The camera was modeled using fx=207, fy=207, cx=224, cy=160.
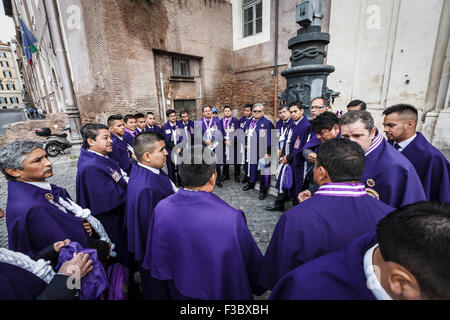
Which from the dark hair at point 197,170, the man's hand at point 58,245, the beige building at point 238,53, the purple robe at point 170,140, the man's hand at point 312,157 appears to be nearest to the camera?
the dark hair at point 197,170

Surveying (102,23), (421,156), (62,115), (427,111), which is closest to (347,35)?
(427,111)

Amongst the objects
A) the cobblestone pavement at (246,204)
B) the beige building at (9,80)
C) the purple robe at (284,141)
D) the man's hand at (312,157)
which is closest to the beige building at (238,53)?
the cobblestone pavement at (246,204)

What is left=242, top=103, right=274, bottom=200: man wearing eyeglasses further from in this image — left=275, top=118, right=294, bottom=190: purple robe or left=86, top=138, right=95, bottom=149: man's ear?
left=86, top=138, right=95, bottom=149: man's ear

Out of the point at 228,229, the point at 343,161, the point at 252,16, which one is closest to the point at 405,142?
the point at 343,161

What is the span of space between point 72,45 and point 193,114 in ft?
20.6

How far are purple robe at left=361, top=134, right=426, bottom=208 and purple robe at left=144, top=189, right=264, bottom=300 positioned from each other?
1342mm

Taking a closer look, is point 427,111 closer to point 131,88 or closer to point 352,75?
point 352,75

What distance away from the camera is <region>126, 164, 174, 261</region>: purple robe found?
6.35 feet

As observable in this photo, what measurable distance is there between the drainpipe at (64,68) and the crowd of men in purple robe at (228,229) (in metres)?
7.66

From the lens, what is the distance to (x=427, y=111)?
735cm

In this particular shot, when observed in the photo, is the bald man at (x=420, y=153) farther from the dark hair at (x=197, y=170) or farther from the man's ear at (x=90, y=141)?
the man's ear at (x=90, y=141)

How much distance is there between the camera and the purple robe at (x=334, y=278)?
79 centimetres

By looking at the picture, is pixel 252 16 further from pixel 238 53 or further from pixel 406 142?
pixel 406 142

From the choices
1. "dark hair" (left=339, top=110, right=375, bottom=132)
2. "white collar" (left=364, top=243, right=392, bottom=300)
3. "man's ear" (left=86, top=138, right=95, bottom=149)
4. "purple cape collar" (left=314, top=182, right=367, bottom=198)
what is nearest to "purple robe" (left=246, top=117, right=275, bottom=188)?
"dark hair" (left=339, top=110, right=375, bottom=132)
